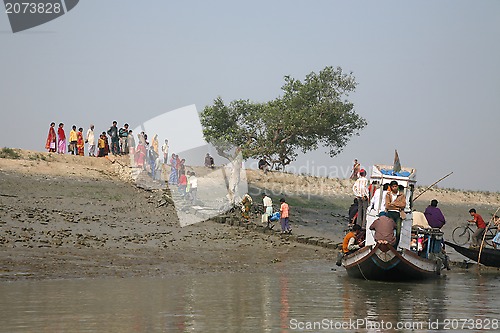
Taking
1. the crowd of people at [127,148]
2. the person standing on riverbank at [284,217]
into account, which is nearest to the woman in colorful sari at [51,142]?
the crowd of people at [127,148]

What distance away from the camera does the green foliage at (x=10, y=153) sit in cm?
3331

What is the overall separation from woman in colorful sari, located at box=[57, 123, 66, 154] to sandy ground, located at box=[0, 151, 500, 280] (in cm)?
125

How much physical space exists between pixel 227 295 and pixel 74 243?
6583mm

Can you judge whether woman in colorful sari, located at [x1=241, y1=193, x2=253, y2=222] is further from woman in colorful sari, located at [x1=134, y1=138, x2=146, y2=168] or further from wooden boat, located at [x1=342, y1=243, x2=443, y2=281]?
wooden boat, located at [x1=342, y1=243, x2=443, y2=281]

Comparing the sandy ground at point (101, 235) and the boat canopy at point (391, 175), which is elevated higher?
the boat canopy at point (391, 175)

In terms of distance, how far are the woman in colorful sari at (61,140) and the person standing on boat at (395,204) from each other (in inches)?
801

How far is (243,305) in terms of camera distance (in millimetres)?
14797

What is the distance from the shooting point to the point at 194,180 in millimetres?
30594

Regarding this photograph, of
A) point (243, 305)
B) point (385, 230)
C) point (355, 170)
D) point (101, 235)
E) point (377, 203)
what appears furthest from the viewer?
point (355, 170)

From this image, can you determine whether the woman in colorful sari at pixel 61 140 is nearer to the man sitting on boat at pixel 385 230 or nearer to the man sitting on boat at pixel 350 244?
the man sitting on boat at pixel 350 244

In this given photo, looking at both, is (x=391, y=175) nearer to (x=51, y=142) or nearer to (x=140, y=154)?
(x=140, y=154)

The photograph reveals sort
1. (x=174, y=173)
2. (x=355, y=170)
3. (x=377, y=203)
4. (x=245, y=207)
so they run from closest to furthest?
(x=377, y=203)
(x=245, y=207)
(x=174, y=173)
(x=355, y=170)

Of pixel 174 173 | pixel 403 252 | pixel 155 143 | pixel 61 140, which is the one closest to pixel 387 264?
pixel 403 252

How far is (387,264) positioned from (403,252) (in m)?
0.63
